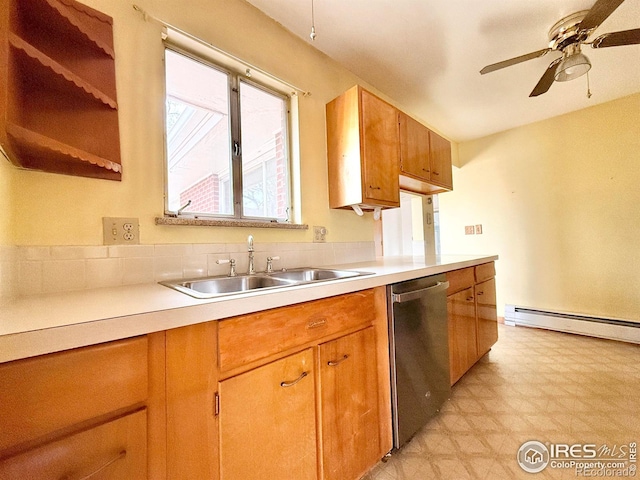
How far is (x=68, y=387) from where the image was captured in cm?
52

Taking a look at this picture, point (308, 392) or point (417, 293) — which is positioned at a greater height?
point (417, 293)

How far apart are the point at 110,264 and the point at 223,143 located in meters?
0.86

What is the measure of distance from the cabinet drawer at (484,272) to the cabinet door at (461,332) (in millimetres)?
222

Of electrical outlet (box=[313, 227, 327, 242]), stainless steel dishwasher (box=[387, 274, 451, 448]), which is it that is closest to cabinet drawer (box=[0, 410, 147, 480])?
stainless steel dishwasher (box=[387, 274, 451, 448])

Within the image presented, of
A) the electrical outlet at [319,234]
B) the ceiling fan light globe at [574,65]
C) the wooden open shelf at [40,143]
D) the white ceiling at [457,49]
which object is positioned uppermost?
the white ceiling at [457,49]

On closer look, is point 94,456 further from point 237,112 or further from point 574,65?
point 574,65

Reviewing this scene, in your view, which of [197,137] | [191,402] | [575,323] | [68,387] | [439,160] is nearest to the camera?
[68,387]

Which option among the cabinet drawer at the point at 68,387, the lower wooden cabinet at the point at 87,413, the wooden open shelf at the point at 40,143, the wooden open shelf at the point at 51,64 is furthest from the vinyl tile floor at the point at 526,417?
the wooden open shelf at the point at 51,64

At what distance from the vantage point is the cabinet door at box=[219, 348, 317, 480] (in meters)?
0.75

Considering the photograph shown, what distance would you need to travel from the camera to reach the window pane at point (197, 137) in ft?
4.41

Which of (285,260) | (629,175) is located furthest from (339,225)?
(629,175)

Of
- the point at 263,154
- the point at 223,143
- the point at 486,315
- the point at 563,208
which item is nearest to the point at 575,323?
the point at 563,208

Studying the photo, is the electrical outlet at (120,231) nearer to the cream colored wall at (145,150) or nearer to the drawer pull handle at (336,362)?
the cream colored wall at (145,150)

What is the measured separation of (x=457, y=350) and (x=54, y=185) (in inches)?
90.9
